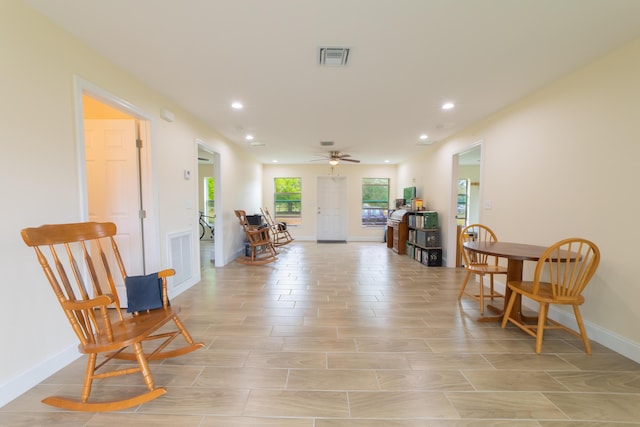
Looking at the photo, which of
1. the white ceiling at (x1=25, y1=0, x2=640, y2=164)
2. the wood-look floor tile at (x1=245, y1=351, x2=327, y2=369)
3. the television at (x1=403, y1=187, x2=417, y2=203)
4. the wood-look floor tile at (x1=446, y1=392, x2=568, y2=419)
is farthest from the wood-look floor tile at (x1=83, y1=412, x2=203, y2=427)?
the television at (x1=403, y1=187, x2=417, y2=203)

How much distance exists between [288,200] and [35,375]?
6760 millimetres

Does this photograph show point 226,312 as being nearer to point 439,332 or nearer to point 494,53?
point 439,332

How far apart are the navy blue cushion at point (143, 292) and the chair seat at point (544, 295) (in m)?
2.94

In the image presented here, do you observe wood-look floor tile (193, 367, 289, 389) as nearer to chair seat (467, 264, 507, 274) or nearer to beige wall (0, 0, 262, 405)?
beige wall (0, 0, 262, 405)

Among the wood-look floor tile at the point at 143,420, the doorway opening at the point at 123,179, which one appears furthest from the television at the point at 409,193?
the wood-look floor tile at the point at 143,420

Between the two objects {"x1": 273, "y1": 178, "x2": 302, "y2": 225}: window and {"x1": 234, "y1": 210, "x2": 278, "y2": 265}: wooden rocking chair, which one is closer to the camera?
{"x1": 234, "y1": 210, "x2": 278, "y2": 265}: wooden rocking chair

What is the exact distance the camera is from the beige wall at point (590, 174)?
2014 mm

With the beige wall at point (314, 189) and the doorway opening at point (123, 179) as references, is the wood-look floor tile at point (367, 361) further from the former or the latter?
the beige wall at point (314, 189)

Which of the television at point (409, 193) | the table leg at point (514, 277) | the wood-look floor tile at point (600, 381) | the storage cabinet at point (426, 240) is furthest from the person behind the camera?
the television at point (409, 193)

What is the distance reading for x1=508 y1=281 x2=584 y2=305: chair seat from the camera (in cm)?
203

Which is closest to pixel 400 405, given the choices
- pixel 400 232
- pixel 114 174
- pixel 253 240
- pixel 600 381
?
pixel 600 381

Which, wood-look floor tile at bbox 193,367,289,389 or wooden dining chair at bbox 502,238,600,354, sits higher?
wooden dining chair at bbox 502,238,600,354

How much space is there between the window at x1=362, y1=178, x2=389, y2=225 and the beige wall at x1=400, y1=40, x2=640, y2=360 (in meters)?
4.84

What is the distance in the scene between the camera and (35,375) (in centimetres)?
169
